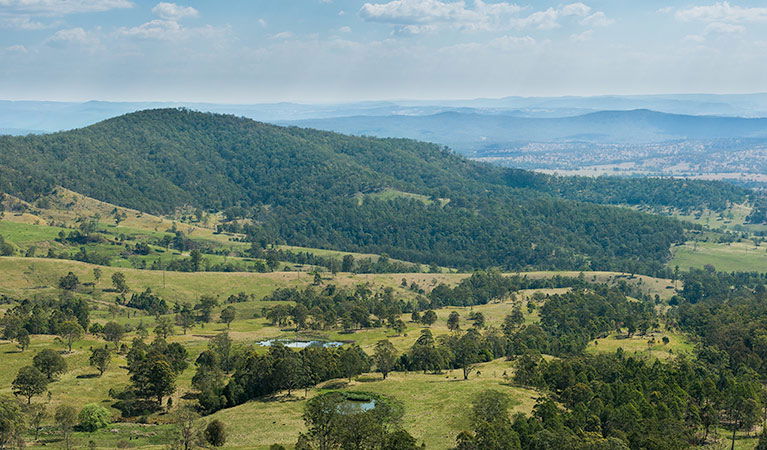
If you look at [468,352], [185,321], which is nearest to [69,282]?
[185,321]

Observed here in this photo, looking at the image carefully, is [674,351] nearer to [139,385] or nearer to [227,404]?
[227,404]

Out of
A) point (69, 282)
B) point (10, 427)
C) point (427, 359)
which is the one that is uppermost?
point (10, 427)

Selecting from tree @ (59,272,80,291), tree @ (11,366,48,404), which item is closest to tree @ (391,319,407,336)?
tree @ (11,366,48,404)

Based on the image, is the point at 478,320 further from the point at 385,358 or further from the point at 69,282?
the point at 69,282

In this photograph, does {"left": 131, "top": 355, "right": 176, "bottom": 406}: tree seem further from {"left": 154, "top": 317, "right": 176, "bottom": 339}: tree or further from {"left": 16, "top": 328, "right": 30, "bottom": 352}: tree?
{"left": 154, "top": 317, "right": 176, "bottom": 339}: tree

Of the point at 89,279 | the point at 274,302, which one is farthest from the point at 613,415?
the point at 89,279

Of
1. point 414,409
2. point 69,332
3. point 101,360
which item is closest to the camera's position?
point 414,409

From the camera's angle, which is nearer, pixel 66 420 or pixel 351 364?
pixel 66 420

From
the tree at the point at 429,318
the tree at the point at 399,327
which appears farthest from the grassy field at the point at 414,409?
the tree at the point at 429,318

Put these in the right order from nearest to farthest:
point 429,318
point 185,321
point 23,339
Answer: point 23,339, point 185,321, point 429,318
